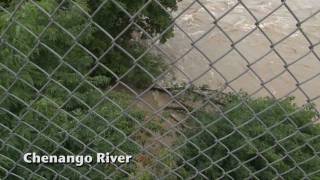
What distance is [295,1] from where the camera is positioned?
4.93 m

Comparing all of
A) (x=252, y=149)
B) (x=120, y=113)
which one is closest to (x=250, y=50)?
(x=252, y=149)

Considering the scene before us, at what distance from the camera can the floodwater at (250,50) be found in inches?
157

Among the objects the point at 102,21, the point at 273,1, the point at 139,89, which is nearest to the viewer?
the point at 102,21

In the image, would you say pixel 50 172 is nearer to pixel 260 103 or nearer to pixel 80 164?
pixel 80 164

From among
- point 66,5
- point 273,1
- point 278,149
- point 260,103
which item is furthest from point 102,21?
point 273,1

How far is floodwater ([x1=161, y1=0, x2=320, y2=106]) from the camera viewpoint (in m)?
3.99

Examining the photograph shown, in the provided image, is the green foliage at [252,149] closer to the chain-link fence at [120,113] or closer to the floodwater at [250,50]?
the chain-link fence at [120,113]

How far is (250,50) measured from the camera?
432 cm

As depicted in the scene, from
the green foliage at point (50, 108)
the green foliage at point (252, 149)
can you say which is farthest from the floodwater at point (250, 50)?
the green foliage at point (50, 108)

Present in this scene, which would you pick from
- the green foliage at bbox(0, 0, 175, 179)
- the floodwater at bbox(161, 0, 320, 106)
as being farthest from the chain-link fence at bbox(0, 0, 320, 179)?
Answer: the floodwater at bbox(161, 0, 320, 106)

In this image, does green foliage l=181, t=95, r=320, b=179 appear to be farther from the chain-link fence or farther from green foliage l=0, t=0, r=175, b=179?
green foliage l=0, t=0, r=175, b=179

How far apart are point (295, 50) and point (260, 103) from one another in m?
1.69

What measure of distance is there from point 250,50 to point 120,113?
2.27m

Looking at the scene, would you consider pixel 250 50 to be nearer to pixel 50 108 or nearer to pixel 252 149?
pixel 252 149
